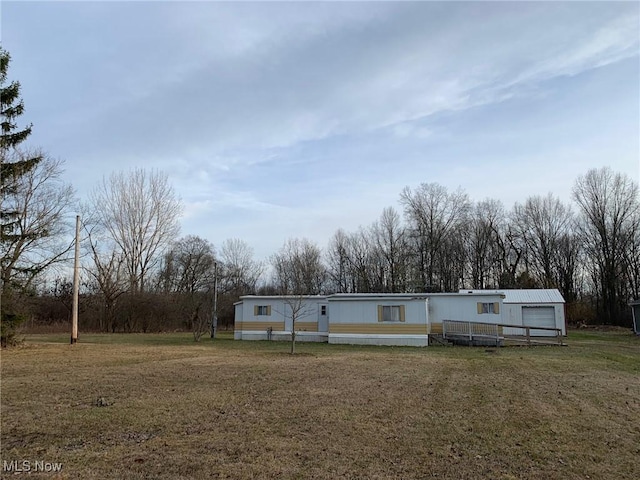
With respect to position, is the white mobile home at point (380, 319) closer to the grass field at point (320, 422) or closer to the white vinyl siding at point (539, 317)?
the white vinyl siding at point (539, 317)

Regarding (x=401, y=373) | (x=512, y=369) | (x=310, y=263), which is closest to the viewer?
(x=401, y=373)

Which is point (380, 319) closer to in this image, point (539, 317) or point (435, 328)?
point (435, 328)

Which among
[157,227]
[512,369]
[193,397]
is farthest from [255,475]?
[157,227]

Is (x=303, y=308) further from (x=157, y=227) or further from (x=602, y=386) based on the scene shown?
(x=157, y=227)

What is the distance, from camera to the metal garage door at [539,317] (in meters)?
28.2

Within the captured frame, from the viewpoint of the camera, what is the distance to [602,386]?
A: 9.82 metres

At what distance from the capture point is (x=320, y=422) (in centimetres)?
655

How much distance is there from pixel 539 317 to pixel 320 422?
2591 centimetres

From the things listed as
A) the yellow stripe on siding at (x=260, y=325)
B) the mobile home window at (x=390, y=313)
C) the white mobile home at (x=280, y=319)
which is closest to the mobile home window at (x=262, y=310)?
the white mobile home at (x=280, y=319)

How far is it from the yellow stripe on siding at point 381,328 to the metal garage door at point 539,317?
1044 centimetres

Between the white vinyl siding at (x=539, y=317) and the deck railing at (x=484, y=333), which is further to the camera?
the white vinyl siding at (x=539, y=317)

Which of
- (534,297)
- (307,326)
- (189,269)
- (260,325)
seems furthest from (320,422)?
(189,269)

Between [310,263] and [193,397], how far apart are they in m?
42.0

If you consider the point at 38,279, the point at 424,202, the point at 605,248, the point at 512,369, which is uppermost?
the point at 424,202
